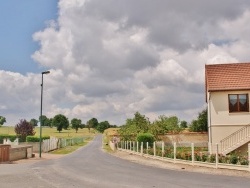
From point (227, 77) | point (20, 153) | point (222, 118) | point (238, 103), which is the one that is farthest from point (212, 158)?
point (20, 153)

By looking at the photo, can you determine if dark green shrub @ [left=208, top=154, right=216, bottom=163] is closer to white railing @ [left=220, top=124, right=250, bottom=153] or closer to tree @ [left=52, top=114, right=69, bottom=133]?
white railing @ [left=220, top=124, right=250, bottom=153]

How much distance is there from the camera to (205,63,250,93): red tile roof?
34125 mm

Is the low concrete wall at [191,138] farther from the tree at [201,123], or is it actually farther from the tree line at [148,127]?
the tree at [201,123]

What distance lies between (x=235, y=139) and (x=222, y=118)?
114 inches

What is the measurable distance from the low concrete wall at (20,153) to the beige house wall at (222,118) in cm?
1735

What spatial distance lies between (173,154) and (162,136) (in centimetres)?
2542

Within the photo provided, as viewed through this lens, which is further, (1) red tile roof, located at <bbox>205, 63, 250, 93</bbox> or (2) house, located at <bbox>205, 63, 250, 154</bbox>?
(1) red tile roof, located at <bbox>205, 63, 250, 93</bbox>

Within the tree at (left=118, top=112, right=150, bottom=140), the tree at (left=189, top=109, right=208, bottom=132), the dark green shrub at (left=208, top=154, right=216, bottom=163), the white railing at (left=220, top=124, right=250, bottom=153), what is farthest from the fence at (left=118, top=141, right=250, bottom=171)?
the tree at (left=189, top=109, right=208, bottom=132)

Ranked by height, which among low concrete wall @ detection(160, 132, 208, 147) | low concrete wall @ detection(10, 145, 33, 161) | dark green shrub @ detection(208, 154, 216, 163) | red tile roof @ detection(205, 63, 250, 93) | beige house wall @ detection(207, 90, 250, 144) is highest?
red tile roof @ detection(205, 63, 250, 93)

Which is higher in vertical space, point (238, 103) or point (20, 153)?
point (238, 103)

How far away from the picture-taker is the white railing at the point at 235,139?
30984 millimetres

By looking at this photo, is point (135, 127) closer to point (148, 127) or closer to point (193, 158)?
point (148, 127)

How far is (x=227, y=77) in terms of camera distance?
35.5 m

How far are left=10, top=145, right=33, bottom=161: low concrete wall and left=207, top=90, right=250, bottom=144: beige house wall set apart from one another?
1735 cm
